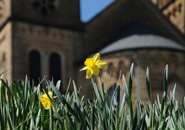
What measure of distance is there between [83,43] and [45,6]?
2982 mm

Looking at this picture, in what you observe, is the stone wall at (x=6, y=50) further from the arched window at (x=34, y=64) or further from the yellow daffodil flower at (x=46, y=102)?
the yellow daffodil flower at (x=46, y=102)

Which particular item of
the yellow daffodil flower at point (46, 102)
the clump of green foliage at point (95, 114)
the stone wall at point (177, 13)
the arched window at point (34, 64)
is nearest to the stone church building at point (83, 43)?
the arched window at point (34, 64)

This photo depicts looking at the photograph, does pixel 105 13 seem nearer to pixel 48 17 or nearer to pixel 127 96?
pixel 48 17

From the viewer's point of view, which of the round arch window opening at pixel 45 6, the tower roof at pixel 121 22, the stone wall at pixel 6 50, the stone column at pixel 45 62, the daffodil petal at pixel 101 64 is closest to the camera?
the daffodil petal at pixel 101 64

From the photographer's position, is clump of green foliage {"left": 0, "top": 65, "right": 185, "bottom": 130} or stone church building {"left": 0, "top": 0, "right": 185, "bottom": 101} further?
stone church building {"left": 0, "top": 0, "right": 185, "bottom": 101}

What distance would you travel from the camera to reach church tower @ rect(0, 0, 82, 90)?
1970 cm

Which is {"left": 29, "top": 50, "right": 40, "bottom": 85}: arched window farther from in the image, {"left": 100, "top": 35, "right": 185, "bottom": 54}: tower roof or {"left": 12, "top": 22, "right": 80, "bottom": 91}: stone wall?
{"left": 100, "top": 35, "right": 185, "bottom": 54}: tower roof

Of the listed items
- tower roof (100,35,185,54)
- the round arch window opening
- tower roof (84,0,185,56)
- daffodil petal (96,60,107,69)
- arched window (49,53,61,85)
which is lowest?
daffodil petal (96,60,107,69)

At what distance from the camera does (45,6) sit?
71.6ft

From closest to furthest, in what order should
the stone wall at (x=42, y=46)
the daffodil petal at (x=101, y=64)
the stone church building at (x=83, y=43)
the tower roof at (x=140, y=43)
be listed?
the daffodil petal at (x=101, y=64)
the stone church building at (x=83, y=43)
the tower roof at (x=140, y=43)
the stone wall at (x=42, y=46)

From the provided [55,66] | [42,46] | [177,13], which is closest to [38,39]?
[42,46]

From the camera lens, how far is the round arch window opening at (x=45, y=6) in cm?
2147

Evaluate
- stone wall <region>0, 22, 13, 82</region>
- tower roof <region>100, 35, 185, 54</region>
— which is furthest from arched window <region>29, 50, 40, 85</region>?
tower roof <region>100, 35, 185, 54</region>

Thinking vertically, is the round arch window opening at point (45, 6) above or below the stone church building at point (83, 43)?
above
